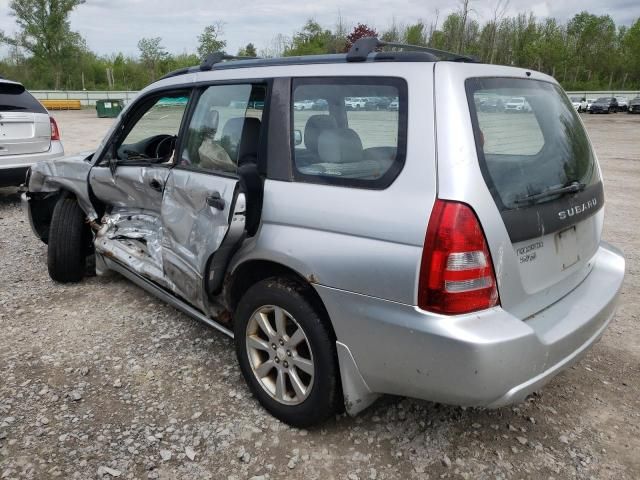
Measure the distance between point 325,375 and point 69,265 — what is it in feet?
9.52

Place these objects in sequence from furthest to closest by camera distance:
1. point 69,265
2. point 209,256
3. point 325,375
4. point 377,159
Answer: point 69,265 → point 209,256 → point 325,375 → point 377,159

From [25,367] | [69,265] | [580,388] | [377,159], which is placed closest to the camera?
[377,159]

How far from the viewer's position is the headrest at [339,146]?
2.37 metres

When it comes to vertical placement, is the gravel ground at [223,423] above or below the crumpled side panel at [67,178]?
below

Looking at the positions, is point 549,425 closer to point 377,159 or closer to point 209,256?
point 377,159

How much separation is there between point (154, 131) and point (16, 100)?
398 cm

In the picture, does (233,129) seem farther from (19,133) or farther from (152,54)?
(152,54)

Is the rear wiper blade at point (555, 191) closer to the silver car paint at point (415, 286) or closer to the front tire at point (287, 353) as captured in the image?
the silver car paint at point (415, 286)

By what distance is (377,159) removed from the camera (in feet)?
7.23

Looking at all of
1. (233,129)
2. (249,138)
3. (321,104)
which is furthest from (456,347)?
(233,129)

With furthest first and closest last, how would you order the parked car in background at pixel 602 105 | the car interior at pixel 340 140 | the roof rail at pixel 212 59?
1. the parked car in background at pixel 602 105
2. the roof rail at pixel 212 59
3. the car interior at pixel 340 140

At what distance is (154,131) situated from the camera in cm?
397

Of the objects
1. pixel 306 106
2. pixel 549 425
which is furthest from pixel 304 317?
pixel 549 425

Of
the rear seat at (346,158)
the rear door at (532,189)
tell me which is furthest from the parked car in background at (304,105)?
the rear door at (532,189)
